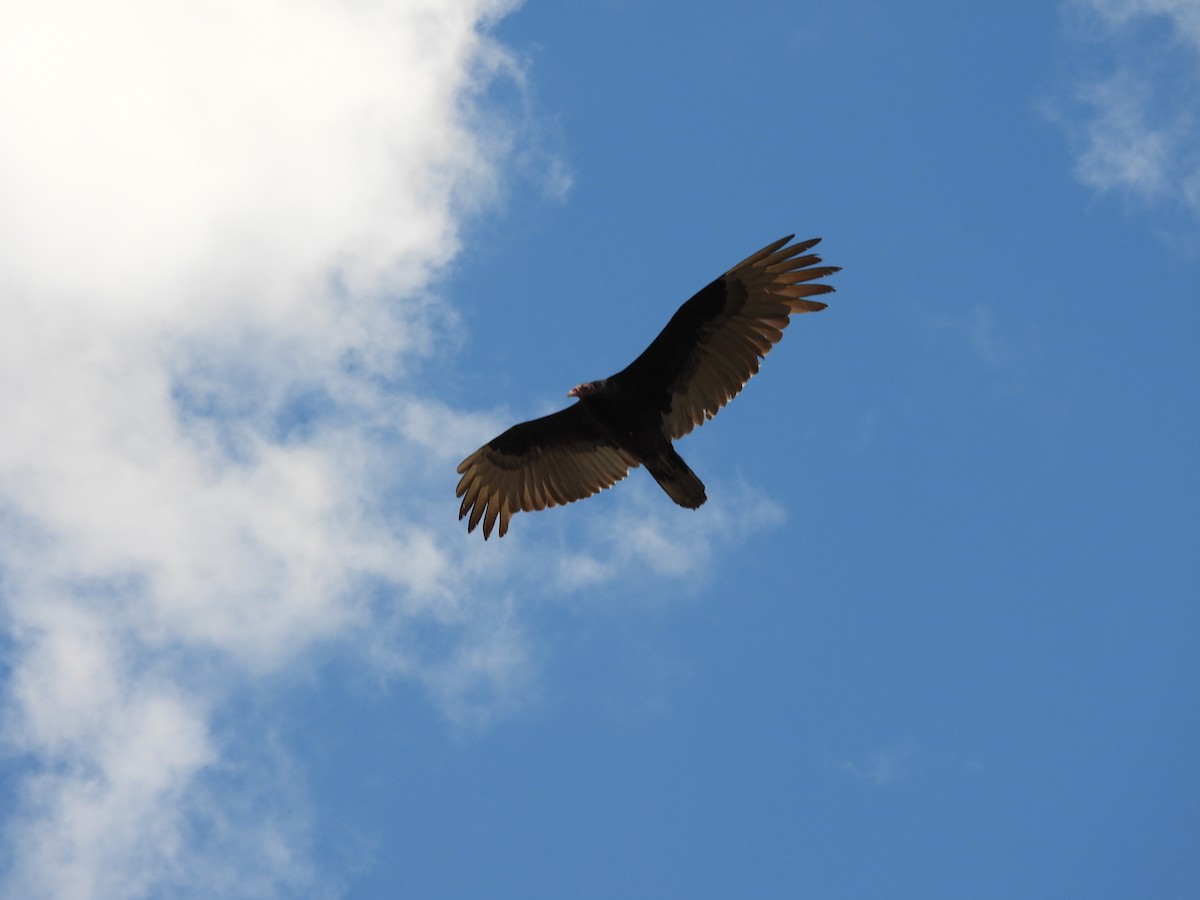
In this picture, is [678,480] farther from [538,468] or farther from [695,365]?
[538,468]

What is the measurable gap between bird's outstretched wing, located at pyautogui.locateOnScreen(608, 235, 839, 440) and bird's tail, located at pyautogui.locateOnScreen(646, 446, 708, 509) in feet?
0.89

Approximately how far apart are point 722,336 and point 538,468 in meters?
2.65

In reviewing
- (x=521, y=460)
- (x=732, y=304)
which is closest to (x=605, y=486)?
(x=521, y=460)

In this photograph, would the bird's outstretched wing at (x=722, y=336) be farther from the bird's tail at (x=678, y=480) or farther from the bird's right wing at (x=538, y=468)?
the bird's right wing at (x=538, y=468)

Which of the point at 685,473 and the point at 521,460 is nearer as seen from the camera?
the point at 685,473

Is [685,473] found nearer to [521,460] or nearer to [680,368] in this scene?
[680,368]

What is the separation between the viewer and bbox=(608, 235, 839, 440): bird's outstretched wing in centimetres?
1421

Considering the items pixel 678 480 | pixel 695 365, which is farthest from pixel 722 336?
pixel 678 480

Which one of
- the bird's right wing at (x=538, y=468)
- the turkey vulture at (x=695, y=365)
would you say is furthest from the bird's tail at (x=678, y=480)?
the bird's right wing at (x=538, y=468)

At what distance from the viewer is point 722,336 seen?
568 inches

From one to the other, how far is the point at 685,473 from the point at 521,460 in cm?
224

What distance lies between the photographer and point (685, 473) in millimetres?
14320

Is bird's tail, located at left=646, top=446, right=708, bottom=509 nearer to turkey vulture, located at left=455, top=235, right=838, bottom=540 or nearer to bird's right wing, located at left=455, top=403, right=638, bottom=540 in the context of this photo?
turkey vulture, located at left=455, top=235, right=838, bottom=540

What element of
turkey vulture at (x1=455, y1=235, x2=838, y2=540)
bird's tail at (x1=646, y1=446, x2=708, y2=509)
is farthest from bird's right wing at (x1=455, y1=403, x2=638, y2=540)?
bird's tail at (x1=646, y1=446, x2=708, y2=509)
